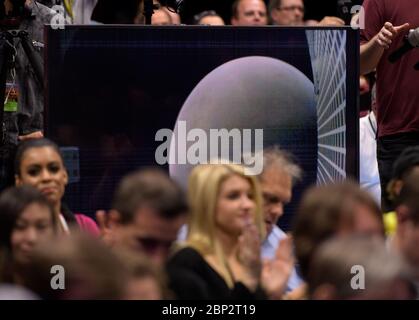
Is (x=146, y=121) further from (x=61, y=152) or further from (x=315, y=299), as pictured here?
(x=315, y=299)

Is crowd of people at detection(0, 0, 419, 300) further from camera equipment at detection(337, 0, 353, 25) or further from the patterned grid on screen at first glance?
camera equipment at detection(337, 0, 353, 25)

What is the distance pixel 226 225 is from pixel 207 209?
4.1 inches

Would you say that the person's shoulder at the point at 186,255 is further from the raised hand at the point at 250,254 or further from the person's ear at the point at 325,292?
the person's ear at the point at 325,292

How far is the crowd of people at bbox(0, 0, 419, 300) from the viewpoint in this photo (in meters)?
3.84

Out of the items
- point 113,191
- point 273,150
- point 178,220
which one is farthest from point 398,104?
point 178,220

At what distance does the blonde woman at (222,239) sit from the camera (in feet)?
16.6

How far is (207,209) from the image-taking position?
5.29 m

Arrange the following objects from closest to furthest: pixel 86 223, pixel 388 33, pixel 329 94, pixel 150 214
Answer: pixel 150 214
pixel 86 223
pixel 329 94
pixel 388 33

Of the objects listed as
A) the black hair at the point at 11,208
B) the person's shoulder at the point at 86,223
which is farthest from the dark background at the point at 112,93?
the black hair at the point at 11,208

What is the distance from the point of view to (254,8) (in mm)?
11219

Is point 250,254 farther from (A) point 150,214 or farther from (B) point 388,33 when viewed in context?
(B) point 388,33

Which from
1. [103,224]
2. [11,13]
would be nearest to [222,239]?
[103,224]

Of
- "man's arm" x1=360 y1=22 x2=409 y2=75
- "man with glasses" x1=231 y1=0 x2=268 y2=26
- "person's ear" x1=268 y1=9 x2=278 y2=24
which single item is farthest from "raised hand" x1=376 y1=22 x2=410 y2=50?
"person's ear" x1=268 y1=9 x2=278 y2=24
